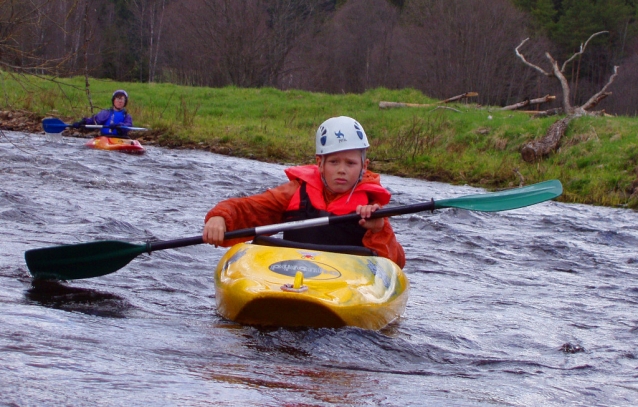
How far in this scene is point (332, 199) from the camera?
4773 millimetres

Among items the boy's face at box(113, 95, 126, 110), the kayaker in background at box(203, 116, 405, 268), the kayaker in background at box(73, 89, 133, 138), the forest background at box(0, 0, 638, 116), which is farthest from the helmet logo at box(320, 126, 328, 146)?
the forest background at box(0, 0, 638, 116)

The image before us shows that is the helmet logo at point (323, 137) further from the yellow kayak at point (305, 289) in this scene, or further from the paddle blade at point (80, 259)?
the paddle blade at point (80, 259)

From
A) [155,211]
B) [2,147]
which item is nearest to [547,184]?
[155,211]

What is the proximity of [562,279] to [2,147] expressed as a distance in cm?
790

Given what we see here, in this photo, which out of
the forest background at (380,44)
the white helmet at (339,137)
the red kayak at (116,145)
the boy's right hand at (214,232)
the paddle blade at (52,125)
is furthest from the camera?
the forest background at (380,44)

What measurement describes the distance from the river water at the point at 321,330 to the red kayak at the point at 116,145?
3.09 meters

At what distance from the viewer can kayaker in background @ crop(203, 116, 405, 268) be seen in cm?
459

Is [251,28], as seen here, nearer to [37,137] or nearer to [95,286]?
[37,137]

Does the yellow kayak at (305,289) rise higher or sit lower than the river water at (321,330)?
higher

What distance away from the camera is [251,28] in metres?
32.6

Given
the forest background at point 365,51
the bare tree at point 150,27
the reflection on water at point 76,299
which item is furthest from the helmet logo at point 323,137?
the bare tree at point 150,27

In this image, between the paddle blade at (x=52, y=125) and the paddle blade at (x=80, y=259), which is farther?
the paddle blade at (x=52, y=125)

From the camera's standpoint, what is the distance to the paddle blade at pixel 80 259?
4.77 m

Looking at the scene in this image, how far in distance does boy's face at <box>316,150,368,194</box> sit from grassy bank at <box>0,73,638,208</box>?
5.90 metres
